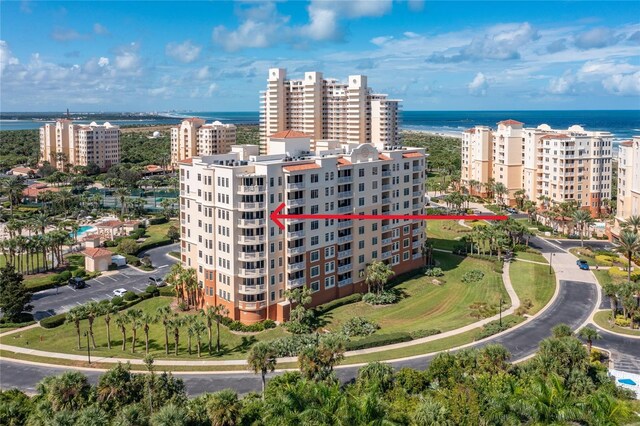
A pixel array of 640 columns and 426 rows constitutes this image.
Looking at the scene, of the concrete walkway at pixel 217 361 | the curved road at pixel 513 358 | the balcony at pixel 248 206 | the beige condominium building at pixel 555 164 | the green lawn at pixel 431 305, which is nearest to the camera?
the curved road at pixel 513 358

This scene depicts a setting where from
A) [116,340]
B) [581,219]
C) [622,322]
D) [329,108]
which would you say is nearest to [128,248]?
[116,340]

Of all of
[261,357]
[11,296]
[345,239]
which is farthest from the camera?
[345,239]

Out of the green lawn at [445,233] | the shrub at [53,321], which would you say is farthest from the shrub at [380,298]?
the shrub at [53,321]

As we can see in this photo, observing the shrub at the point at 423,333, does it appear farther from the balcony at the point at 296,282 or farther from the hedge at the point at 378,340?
the balcony at the point at 296,282

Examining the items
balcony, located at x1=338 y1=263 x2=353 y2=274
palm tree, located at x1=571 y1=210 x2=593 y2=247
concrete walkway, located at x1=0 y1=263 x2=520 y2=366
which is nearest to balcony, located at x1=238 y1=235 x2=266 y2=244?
balcony, located at x1=338 y1=263 x2=353 y2=274

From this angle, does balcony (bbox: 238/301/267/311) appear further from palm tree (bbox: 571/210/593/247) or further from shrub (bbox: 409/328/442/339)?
palm tree (bbox: 571/210/593/247)

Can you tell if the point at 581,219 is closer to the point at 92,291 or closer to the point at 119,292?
the point at 119,292

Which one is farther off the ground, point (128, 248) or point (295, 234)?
point (295, 234)
